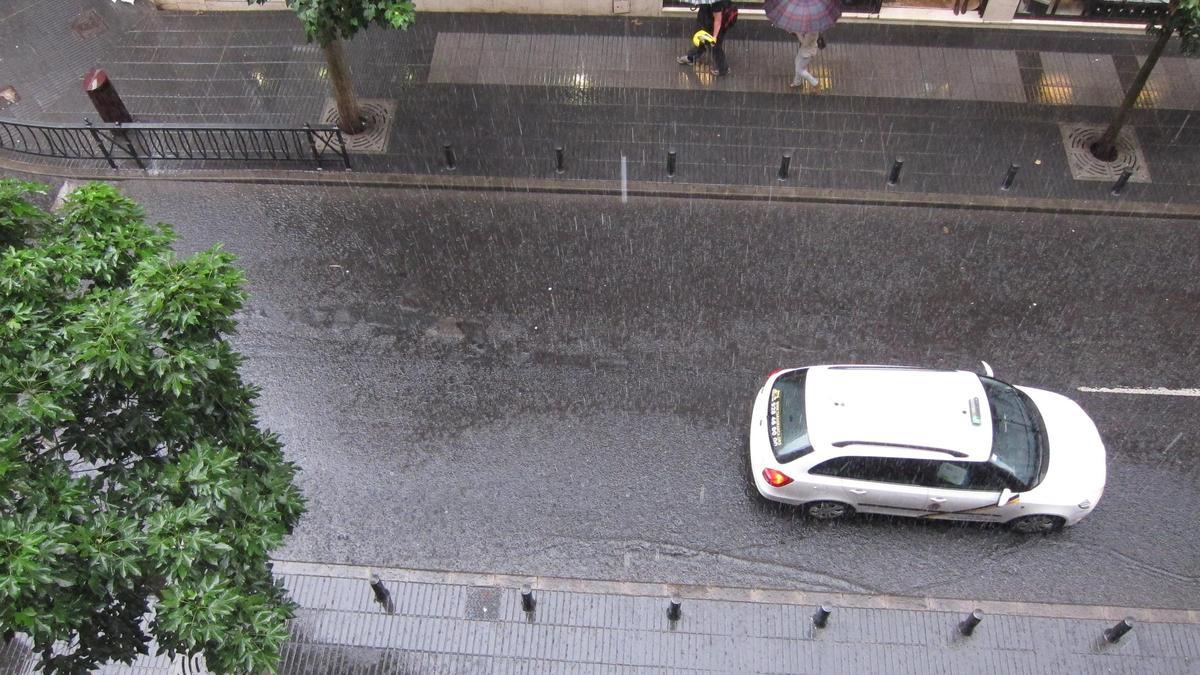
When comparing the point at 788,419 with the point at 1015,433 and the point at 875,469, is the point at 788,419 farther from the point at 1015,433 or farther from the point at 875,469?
the point at 1015,433

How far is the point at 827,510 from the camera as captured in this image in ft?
35.3

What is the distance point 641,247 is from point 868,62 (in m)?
6.23

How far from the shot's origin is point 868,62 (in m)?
16.7

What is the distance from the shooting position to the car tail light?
10507mm

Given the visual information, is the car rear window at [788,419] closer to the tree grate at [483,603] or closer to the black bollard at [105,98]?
the tree grate at [483,603]

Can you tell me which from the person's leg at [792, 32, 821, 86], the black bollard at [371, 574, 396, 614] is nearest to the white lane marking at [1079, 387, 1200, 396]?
the person's leg at [792, 32, 821, 86]

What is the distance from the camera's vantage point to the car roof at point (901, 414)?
10156 mm

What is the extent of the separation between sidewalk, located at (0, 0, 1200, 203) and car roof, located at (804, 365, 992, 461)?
16.1ft

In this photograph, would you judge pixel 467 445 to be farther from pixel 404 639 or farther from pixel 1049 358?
pixel 1049 358

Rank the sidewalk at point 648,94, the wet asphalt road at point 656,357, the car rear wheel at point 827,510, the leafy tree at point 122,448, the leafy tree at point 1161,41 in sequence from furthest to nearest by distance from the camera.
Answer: the sidewalk at point 648,94, the leafy tree at point 1161,41, the wet asphalt road at point 656,357, the car rear wheel at point 827,510, the leafy tree at point 122,448

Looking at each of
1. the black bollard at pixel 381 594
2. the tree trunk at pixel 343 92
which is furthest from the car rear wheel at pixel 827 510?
the tree trunk at pixel 343 92

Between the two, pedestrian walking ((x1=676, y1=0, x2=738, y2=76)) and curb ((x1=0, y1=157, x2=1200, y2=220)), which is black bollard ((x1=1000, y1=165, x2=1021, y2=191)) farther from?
pedestrian walking ((x1=676, y1=0, x2=738, y2=76))

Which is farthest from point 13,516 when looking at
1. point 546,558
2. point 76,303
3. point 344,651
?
point 546,558

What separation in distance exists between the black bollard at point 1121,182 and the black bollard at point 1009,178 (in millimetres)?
1515
